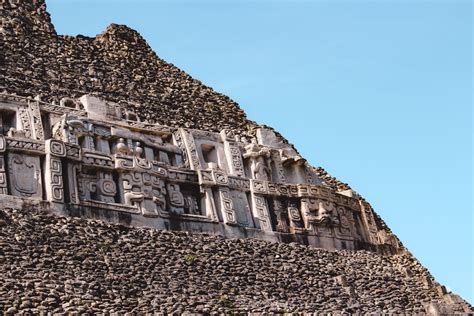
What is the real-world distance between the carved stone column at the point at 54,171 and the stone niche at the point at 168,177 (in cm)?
2

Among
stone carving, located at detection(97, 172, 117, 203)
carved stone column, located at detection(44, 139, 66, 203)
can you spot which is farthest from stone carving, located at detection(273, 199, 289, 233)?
carved stone column, located at detection(44, 139, 66, 203)

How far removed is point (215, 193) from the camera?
68.0ft

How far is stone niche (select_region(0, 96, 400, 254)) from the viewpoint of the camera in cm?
1861

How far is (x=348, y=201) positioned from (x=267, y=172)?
1833mm

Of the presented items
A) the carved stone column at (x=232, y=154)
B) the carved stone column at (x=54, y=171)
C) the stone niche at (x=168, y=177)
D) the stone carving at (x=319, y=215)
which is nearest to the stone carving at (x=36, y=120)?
the stone niche at (x=168, y=177)

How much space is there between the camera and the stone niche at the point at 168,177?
18609 millimetres

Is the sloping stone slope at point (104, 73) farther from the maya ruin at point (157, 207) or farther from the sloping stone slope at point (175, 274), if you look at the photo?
the sloping stone slope at point (175, 274)

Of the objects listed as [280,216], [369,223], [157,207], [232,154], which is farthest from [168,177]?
[369,223]

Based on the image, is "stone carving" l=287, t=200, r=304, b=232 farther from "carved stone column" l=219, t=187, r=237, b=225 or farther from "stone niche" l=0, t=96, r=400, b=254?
"carved stone column" l=219, t=187, r=237, b=225

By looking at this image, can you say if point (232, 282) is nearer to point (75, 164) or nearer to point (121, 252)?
point (121, 252)

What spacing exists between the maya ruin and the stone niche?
0.10 feet

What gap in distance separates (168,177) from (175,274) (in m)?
3.35

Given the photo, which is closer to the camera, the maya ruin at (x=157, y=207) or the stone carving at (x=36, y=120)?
the maya ruin at (x=157, y=207)

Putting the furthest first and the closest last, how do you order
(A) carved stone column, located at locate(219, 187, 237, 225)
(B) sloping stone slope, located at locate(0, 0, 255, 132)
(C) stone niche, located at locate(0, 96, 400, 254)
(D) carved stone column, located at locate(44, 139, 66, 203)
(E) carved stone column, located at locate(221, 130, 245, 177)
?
(B) sloping stone slope, located at locate(0, 0, 255, 132)
(E) carved stone column, located at locate(221, 130, 245, 177)
(A) carved stone column, located at locate(219, 187, 237, 225)
(C) stone niche, located at locate(0, 96, 400, 254)
(D) carved stone column, located at locate(44, 139, 66, 203)
